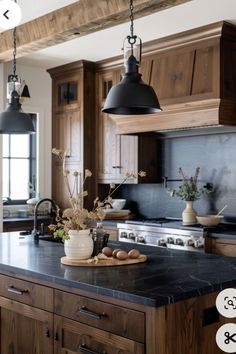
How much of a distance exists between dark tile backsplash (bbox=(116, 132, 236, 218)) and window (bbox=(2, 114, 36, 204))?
4.37ft

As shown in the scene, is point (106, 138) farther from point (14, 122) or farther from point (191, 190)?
point (14, 122)

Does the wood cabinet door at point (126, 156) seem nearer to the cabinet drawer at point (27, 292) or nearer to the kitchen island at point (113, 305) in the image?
the kitchen island at point (113, 305)

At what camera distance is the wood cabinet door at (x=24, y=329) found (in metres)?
2.49

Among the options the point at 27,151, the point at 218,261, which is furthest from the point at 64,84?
the point at 218,261

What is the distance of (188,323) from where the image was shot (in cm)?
208

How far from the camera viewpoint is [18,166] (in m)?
6.24

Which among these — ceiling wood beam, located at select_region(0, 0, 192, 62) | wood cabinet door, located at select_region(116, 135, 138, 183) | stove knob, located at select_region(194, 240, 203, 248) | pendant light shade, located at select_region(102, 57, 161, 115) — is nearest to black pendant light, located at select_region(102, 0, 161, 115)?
pendant light shade, located at select_region(102, 57, 161, 115)

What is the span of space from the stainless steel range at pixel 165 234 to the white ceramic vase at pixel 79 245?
6.24 ft

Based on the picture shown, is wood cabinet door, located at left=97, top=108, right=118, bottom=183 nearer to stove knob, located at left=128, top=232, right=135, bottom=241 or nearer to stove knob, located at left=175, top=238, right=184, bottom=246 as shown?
stove knob, located at left=128, top=232, right=135, bottom=241

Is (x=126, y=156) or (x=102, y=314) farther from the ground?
(x=126, y=156)

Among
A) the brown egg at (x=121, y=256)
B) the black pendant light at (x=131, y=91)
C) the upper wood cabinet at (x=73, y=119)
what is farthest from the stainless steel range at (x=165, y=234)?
the black pendant light at (x=131, y=91)

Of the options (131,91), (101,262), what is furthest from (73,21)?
(101,262)

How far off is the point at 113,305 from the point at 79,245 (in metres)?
0.70

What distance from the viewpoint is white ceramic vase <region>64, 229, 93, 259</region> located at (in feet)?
9.06
